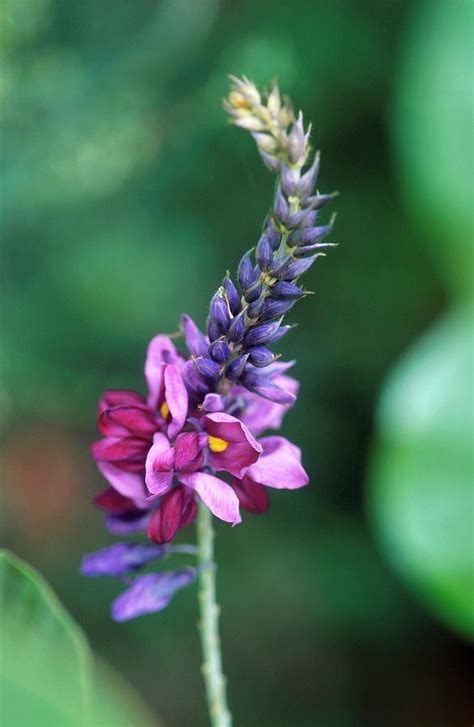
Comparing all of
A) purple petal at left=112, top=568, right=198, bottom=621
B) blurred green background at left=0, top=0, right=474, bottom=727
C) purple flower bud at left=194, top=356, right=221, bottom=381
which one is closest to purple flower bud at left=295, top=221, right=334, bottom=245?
purple flower bud at left=194, top=356, right=221, bottom=381

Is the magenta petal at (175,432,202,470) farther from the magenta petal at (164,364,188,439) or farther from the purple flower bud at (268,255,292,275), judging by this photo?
the purple flower bud at (268,255,292,275)

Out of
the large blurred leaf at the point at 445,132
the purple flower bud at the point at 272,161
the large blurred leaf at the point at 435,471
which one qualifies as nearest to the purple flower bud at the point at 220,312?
the purple flower bud at the point at 272,161

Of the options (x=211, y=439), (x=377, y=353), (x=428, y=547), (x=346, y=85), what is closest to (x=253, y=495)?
(x=211, y=439)

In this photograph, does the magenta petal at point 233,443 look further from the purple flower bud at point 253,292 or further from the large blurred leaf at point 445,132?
the large blurred leaf at point 445,132

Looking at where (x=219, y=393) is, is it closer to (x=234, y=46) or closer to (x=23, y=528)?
(x=234, y=46)

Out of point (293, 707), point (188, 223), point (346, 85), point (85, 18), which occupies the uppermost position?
point (85, 18)

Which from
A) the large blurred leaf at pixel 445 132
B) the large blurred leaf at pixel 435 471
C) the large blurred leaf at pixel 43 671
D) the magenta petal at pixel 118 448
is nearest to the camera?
the large blurred leaf at pixel 43 671

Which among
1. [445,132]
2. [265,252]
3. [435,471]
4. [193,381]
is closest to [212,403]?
[193,381]
